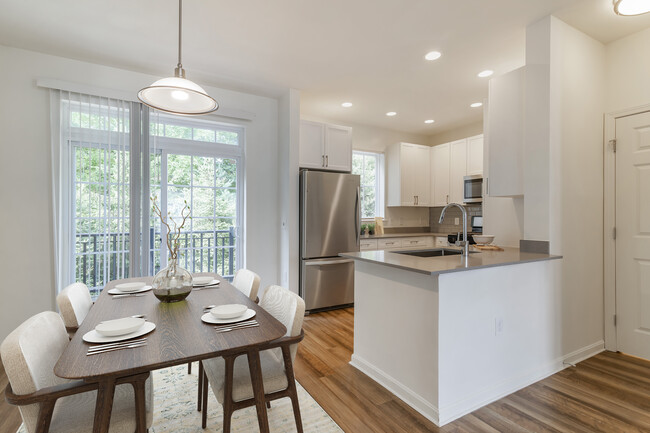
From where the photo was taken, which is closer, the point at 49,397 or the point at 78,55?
the point at 49,397

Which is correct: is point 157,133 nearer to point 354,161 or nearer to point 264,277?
point 264,277

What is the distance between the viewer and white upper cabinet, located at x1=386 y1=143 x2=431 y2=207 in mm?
5242

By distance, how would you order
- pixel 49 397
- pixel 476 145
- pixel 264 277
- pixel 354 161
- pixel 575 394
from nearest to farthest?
pixel 49 397 < pixel 575 394 < pixel 264 277 < pixel 476 145 < pixel 354 161

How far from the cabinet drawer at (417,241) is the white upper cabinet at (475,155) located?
121 centimetres

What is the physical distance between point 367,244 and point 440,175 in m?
1.82

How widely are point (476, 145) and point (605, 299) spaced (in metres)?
2.57

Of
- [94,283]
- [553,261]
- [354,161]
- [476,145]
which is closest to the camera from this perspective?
[553,261]

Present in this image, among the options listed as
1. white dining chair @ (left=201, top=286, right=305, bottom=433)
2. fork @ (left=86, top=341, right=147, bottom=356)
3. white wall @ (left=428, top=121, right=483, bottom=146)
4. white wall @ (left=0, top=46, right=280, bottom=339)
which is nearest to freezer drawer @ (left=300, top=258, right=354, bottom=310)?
white dining chair @ (left=201, top=286, right=305, bottom=433)

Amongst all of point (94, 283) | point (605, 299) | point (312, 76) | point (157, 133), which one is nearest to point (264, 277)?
point (94, 283)

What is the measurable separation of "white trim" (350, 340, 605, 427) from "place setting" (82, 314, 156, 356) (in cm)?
156

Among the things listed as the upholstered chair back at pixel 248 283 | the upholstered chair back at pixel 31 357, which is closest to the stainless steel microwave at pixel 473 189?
the upholstered chair back at pixel 248 283

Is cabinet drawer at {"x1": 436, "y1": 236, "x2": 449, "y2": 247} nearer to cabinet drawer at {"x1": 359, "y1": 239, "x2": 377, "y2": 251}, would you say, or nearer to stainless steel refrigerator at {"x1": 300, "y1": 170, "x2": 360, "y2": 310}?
cabinet drawer at {"x1": 359, "y1": 239, "x2": 377, "y2": 251}

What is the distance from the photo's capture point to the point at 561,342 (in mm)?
2496

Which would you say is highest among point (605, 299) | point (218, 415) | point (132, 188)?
point (132, 188)
